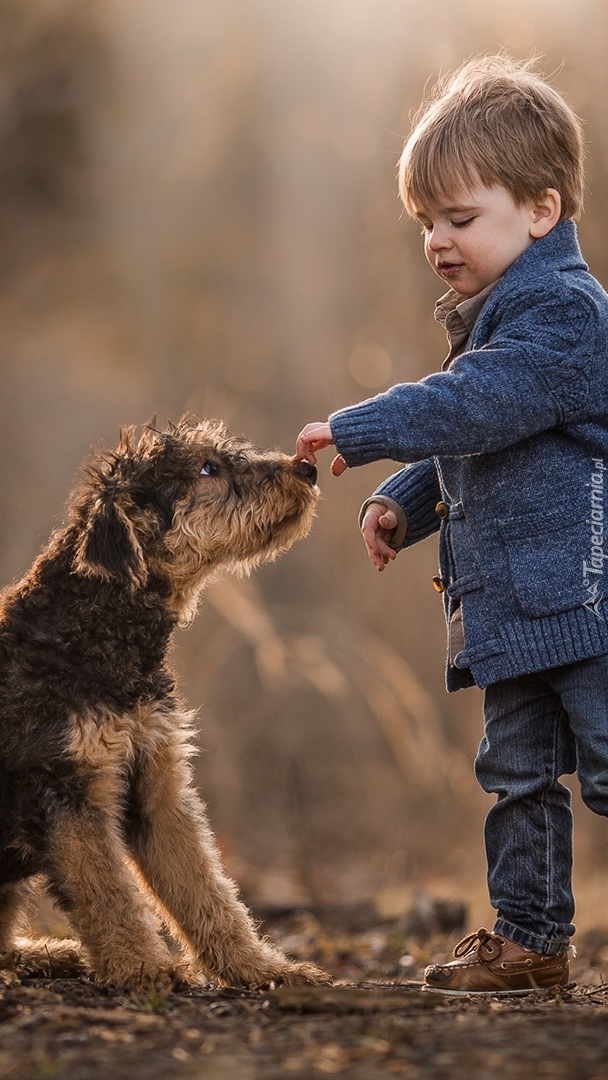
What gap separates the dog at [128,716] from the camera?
14.6 feet

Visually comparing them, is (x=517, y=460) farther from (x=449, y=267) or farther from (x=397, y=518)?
(x=449, y=267)

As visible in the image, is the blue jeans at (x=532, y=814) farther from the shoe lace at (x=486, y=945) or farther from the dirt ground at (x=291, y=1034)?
the dirt ground at (x=291, y=1034)

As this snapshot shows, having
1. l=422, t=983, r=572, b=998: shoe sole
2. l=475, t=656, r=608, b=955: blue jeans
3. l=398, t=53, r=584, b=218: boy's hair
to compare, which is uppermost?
l=398, t=53, r=584, b=218: boy's hair

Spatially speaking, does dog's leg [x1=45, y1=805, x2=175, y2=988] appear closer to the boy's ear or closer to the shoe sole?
the shoe sole

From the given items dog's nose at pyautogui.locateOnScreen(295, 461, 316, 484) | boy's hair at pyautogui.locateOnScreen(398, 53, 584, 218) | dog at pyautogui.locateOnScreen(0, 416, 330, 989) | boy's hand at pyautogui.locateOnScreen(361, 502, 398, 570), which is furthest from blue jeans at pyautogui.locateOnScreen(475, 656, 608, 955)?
boy's hair at pyautogui.locateOnScreen(398, 53, 584, 218)

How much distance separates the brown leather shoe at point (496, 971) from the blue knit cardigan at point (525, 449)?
3.53 ft

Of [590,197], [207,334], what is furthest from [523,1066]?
[207,334]

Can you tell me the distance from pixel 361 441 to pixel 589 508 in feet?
3.05

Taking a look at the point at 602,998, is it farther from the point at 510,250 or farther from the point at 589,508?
the point at 510,250

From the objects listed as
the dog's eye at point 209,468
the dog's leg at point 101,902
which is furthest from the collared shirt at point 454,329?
the dog's leg at point 101,902

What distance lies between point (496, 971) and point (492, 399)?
2233 millimetres

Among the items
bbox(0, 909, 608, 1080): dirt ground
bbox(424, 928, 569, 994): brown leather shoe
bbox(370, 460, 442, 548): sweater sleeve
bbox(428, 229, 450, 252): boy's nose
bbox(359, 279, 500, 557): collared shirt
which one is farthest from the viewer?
bbox(370, 460, 442, 548): sweater sleeve

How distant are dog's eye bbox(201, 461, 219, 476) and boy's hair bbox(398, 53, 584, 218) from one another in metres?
1.41

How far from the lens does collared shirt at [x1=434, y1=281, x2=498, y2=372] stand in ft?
16.1
